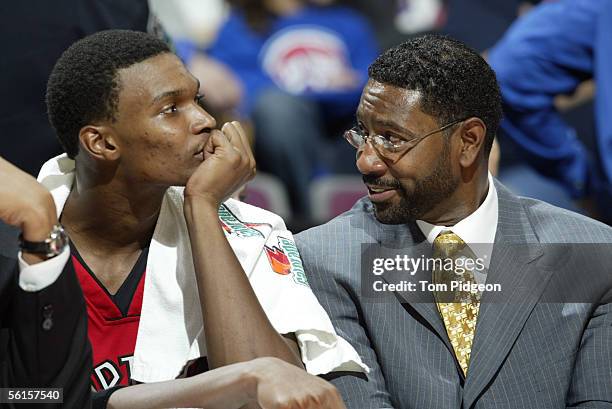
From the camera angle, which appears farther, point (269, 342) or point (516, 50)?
point (516, 50)

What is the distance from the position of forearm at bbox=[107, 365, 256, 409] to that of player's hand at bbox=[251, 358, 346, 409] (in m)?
0.03

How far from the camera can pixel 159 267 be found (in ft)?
8.10

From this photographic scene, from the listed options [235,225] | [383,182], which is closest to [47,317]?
[235,225]

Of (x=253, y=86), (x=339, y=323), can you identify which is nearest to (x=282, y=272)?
(x=339, y=323)

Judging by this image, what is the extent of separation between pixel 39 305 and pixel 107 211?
542 millimetres

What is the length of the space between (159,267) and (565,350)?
2.92ft

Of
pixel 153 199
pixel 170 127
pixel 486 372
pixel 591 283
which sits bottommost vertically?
pixel 486 372

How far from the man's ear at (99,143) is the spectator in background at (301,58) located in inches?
95.7

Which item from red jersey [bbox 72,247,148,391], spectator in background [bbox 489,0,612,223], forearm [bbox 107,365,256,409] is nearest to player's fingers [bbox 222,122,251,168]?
red jersey [bbox 72,247,148,391]

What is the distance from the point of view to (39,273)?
1992 millimetres

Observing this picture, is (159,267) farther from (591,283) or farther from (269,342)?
(591,283)

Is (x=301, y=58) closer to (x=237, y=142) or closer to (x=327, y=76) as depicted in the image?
(x=327, y=76)

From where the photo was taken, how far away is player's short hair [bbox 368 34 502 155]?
8.38ft

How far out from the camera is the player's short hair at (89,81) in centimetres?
246
